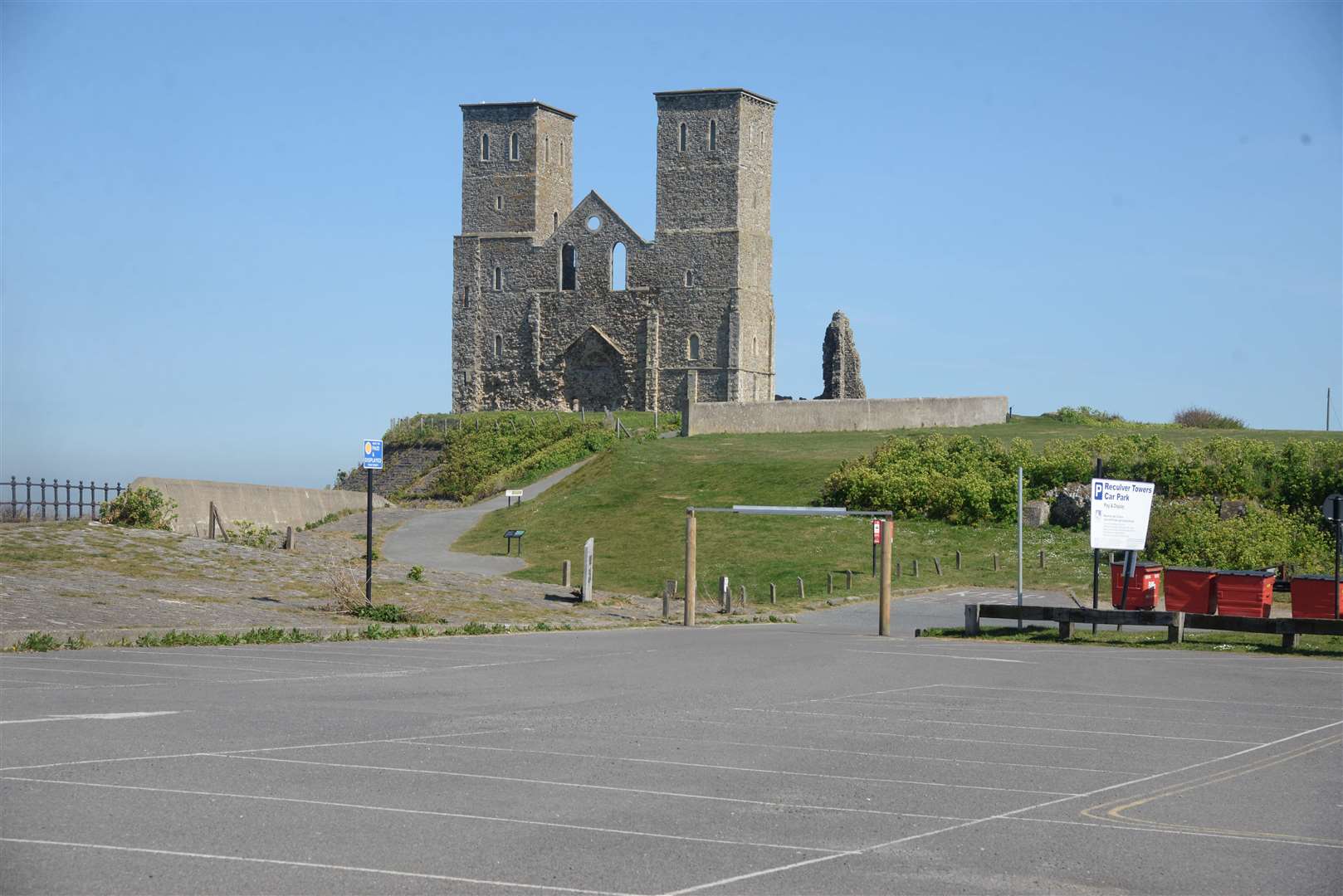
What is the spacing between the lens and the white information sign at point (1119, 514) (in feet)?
86.4

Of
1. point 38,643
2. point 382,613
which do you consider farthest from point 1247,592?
point 38,643

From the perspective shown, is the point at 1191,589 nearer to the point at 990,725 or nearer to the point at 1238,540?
the point at 1238,540

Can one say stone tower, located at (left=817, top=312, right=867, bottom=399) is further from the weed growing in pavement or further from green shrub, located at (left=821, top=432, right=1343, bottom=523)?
the weed growing in pavement

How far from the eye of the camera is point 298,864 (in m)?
7.38

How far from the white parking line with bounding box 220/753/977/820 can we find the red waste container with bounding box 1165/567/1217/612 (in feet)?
69.0

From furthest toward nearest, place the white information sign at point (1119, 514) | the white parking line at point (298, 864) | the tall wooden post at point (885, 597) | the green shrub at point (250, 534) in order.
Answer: the green shrub at point (250, 534) → the tall wooden post at point (885, 597) → the white information sign at point (1119, 514) → the white parking line at point (298, 864)

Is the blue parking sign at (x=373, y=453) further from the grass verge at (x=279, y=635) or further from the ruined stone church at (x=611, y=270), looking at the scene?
the ruined stone church at (x=611, y=270)

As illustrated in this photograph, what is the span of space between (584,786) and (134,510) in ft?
80.2

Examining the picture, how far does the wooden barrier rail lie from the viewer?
23.2 metres

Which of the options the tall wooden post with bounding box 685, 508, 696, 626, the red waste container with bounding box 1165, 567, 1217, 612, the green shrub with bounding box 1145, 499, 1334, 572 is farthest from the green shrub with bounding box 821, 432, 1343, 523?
the tall wooden post with bounding box 685, 508, 696, 626

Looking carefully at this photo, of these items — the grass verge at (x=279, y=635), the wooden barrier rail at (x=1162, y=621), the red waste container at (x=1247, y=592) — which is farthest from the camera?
the red waste container at (x=1247, y=592)

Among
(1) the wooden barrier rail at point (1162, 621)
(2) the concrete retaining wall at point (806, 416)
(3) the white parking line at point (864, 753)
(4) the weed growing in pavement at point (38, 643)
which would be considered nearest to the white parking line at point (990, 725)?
(3) the white parking line at point (864, 753)

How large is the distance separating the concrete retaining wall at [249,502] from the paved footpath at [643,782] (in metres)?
18.6

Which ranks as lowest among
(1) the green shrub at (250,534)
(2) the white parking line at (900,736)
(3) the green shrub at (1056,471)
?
(2) the white parking line at (900,736)
